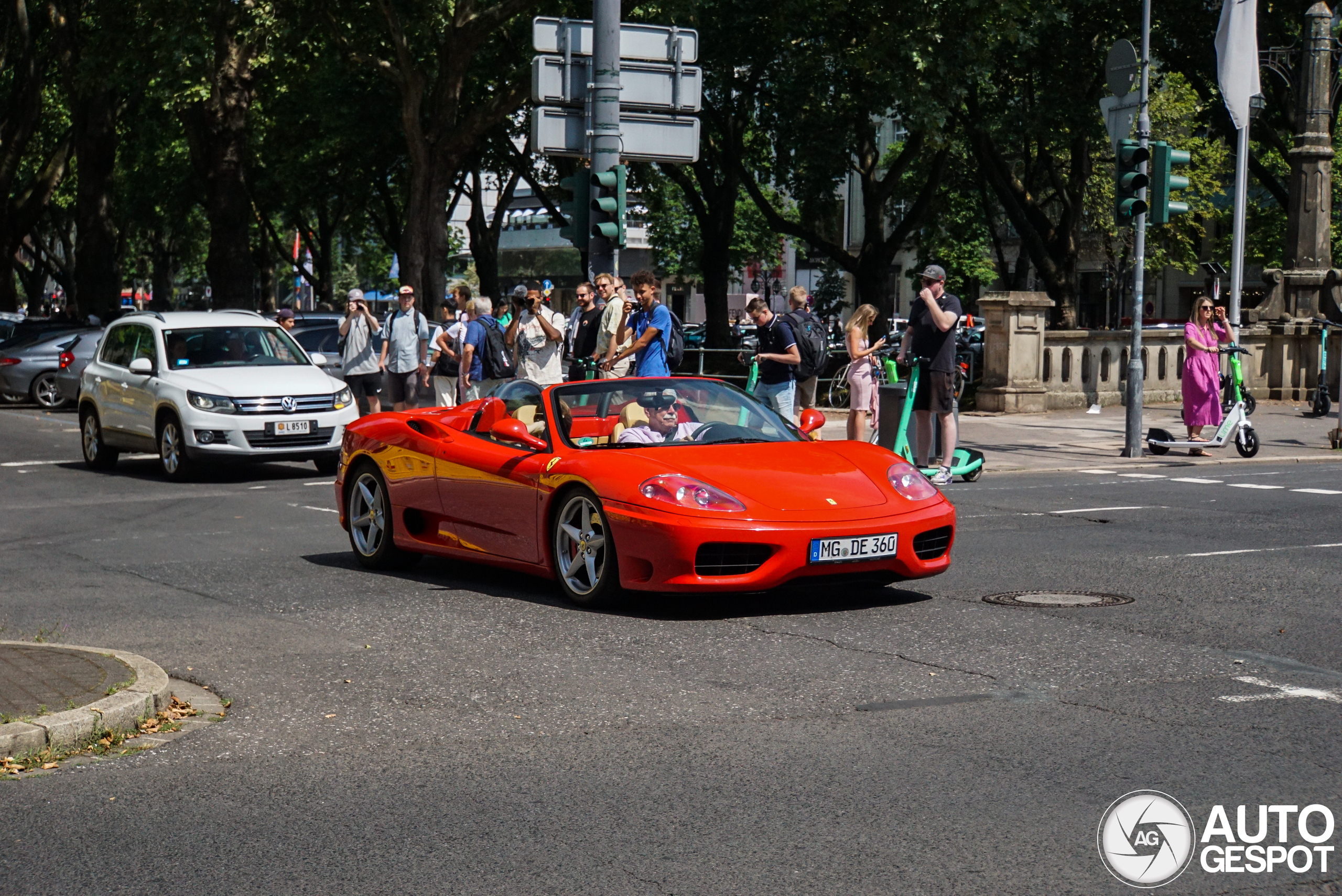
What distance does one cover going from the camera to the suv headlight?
56.1 ft

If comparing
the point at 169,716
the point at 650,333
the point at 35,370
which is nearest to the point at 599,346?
the point at 650,333

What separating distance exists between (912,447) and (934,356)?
0.96 meters

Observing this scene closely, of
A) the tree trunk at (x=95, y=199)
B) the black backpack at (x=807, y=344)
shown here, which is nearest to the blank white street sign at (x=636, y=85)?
the black backpack at (x=807, y=344)

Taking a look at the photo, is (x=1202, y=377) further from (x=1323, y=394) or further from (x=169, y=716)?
(x=169, y=716)

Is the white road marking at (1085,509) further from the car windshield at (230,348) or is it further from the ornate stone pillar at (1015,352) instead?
the ornate stone pillar at (1015,352)

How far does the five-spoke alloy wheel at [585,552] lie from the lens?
8.51 meters

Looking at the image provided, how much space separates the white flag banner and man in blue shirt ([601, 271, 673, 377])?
12.3m

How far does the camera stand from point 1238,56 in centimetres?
2427

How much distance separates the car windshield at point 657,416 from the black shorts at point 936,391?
18.7ft

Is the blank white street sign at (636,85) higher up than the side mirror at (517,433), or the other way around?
the blank white street sign at (636,85)

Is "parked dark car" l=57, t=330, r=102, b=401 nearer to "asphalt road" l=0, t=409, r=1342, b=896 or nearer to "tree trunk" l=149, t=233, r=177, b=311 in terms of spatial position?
"asphalt road" l=0, t=409, r=1342, b=896

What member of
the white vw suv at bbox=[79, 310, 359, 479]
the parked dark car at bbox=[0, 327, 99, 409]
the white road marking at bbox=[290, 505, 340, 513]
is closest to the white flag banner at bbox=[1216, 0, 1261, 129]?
the white vw suv at bbox=[79, 310, 359, 479]

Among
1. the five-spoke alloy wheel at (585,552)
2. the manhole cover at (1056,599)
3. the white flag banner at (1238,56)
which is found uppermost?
the white flag banner at (1238,56)

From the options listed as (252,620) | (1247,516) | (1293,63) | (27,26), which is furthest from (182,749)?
(27,26)
